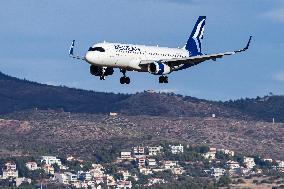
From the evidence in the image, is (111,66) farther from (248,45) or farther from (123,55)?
(248,45)

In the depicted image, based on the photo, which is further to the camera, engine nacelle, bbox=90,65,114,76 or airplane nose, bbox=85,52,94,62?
engine nacelle, bbox=90,65,114,76

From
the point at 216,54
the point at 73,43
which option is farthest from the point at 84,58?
the point at 216,54

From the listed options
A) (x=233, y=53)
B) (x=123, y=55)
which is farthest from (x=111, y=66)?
(x=233, y=53)

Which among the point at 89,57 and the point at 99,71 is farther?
the point at 99,71

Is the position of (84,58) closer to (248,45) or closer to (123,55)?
(123,55)

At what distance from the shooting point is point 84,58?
646ft

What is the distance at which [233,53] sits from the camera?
194 m

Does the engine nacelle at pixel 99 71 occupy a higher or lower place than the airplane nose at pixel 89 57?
lower

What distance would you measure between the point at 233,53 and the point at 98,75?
1846cm

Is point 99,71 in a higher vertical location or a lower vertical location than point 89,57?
lower

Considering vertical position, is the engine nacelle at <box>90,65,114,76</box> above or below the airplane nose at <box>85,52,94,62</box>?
below

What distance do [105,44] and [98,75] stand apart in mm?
6221

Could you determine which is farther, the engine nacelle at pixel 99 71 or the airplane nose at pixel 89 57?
the engine nacelle at pixel 99 71

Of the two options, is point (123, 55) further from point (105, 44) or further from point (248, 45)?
point (248, 45)
